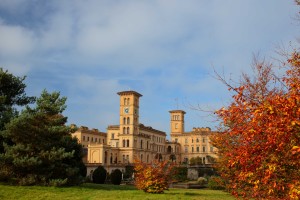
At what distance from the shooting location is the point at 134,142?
75562 mm

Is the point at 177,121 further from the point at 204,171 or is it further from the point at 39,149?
the point at 39,149

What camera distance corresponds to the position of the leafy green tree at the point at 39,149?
56.3 feet

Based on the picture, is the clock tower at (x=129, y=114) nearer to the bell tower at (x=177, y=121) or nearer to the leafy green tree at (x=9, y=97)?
the bell tower at (x=177, y=121)

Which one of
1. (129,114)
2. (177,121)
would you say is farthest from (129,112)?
(177,121)

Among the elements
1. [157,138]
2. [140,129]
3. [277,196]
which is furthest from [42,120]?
[157,138]

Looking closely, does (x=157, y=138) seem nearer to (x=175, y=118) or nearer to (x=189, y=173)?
(x=175, y=118)

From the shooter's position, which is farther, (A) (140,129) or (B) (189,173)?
(A) (140,129)

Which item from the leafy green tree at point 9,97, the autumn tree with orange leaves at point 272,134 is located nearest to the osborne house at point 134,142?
the leafy green tree at point 9,97

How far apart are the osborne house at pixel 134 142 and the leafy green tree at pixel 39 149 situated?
41772 mm

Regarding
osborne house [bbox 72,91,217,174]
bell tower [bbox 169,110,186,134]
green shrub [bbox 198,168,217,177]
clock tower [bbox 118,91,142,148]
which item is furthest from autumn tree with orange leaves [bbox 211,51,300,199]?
bell tower [bbox 169,110,186,134]

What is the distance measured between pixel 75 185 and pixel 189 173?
41.2 meters

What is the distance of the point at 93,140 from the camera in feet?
281

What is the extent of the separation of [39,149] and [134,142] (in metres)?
58.1

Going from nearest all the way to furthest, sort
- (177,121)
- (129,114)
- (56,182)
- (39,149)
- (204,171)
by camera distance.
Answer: (56,182) < (39,149) < (204,171) < (129,114) < (177,121)
